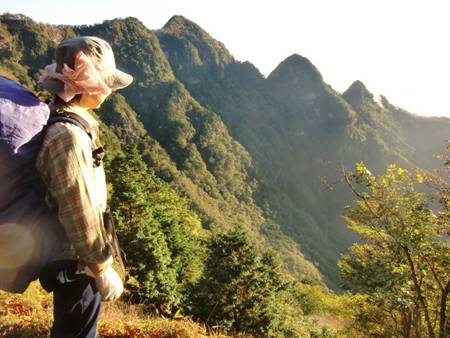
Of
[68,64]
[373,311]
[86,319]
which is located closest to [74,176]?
[68,64]

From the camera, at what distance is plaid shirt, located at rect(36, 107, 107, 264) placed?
1.80 metres

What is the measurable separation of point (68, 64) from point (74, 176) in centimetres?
66

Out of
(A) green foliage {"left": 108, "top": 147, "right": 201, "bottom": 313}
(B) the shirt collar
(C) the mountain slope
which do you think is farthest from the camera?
(C) the mountain slope

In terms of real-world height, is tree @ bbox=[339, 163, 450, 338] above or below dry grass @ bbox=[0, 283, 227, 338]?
above

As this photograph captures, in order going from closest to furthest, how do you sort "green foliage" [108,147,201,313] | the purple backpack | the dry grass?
the purple backpack < the dry grass < "green foliage" [108,147,201,313]

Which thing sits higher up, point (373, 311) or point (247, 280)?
point (373, 311)

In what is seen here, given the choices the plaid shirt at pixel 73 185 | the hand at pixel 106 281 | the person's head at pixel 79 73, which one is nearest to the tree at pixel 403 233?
the hand at pixel 106 281

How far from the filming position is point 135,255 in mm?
21016

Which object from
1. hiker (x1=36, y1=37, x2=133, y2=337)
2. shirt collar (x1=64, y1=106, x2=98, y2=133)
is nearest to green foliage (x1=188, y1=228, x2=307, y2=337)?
hiker (x1=36, y1=37, x2=133, y2=337)

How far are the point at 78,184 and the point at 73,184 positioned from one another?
2 cm

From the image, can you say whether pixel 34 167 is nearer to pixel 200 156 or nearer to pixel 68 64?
pixel 68 64

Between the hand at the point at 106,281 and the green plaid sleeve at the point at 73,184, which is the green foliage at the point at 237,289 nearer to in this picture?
the hand at the point at 106,281

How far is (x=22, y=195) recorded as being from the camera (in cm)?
184

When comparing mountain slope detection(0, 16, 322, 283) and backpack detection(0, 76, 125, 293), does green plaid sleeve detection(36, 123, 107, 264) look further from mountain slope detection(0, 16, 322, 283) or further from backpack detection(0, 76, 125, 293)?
mountain slope detection(0, 16, 322, 283)
